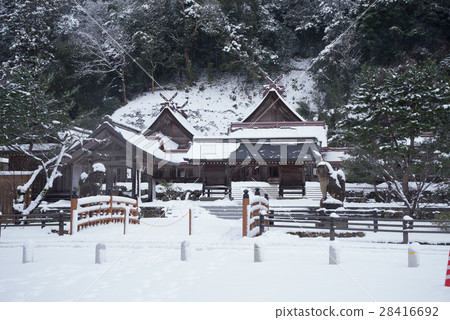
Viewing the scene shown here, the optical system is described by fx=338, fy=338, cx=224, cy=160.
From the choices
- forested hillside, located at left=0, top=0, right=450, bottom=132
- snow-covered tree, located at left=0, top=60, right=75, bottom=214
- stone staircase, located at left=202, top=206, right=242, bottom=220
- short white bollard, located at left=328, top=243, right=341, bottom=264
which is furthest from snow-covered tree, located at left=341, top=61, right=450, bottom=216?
forested hillside, located at left=0, top=0, right=450, bottom=132

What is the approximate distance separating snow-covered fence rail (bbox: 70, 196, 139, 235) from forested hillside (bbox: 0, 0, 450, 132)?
1017 inches

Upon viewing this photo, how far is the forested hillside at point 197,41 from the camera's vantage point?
39125mm

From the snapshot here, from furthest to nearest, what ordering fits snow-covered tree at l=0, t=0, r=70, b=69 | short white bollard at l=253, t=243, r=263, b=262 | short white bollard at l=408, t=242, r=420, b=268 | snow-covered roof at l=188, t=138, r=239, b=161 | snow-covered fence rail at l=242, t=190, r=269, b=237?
1. snow-covered tree at l=0, t=0, r=70, b=69
2. snow-covered roof at l=188, t=138, r=239, b=161
3. snow-covered fence rail at l=242, t=190, r=269, b=237
4. short white bollard at l=253, t=243, r=263, b=262
5. short white bollard at l=408, t=242, r=420, b=268

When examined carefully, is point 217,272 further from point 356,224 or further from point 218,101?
point 218,101

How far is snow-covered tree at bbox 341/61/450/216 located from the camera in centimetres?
1645

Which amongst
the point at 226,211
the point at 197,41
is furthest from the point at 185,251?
the point at 197,41

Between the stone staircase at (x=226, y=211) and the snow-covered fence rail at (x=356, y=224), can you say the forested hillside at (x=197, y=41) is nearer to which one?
the stone staircase at (x=226, y=211)

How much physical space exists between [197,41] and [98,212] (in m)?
41.0

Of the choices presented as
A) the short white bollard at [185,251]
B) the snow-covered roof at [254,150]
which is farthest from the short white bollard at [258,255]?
the snow-covered roof at [254,150]

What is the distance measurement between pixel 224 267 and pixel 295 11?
1972 inches

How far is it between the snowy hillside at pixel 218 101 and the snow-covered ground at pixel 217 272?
30627 mm

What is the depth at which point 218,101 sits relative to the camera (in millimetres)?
46094

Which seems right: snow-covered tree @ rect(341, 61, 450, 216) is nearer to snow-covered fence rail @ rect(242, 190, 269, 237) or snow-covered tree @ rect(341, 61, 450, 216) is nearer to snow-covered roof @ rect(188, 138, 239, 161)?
snow-covered fence rail @ rect(242, 190, 269, 237)
